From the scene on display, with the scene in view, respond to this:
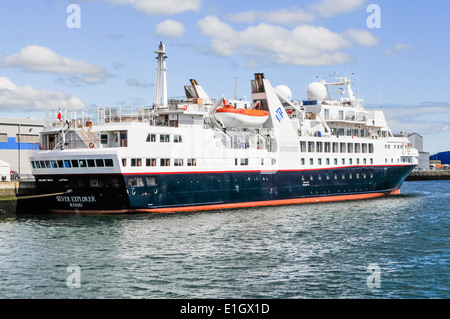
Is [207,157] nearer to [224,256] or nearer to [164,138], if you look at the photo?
[164,138]

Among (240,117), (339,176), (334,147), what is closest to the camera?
(240,117)

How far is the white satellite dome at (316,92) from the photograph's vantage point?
69.8 m

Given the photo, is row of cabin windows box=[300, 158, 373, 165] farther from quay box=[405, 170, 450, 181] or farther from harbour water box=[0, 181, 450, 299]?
quay box=[405, 170, 450, 181]

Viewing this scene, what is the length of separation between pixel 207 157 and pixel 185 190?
3.87 meters

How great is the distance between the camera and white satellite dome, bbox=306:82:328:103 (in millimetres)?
69750

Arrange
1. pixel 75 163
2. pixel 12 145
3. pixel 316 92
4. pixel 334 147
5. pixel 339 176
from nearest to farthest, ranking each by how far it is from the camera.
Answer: pixel 75 163
pixel 339 176
pixel 334 147
pixel 316 92
pixel 12 145

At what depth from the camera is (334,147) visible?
62.8m

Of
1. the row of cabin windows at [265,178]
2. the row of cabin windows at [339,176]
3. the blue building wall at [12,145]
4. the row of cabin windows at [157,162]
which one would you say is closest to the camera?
the row of cabin windows at [157,162]

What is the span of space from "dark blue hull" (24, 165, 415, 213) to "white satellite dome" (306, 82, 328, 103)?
11730 millimetres

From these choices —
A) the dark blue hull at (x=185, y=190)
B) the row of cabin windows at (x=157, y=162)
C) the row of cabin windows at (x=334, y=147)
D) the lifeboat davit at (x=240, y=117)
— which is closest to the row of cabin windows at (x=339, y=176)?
the dark blue hull at (x=185, y=190)

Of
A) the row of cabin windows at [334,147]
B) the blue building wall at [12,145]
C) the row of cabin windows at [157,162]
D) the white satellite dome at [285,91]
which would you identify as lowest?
the row of cabin windows at [157,162]

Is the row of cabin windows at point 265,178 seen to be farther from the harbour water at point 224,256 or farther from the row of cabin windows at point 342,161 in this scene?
the harbour water at point 224,256

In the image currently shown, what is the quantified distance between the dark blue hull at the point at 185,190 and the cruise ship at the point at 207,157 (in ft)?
0.29

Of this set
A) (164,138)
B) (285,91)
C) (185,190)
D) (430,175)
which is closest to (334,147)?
(285,91)
